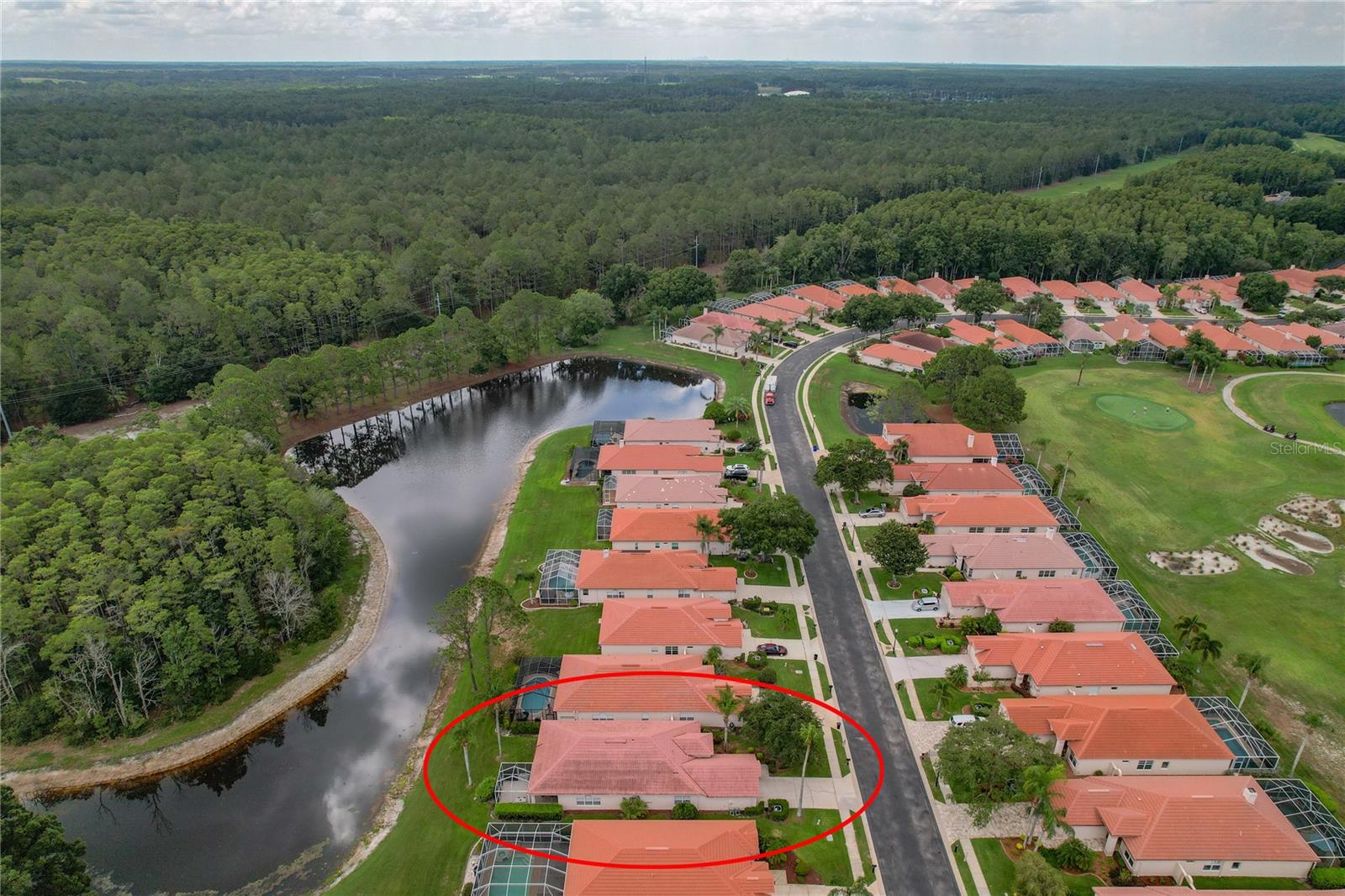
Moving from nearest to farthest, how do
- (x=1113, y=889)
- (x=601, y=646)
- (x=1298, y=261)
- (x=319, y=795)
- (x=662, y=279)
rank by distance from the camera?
(x=1113, y=889) < (x=319, y=795) < (x=601, y=646) < (x=662, y=279) < (x=1298, y=261)

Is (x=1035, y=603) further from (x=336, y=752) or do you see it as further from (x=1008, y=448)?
(x=336, y=752)

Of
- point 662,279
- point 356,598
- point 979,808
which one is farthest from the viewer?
point 662,279

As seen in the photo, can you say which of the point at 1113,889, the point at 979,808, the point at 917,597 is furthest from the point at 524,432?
the point at 1113,889

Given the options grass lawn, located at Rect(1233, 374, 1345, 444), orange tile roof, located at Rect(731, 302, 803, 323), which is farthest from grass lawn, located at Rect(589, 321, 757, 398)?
grass lawn, located at Rect(1233, 374, 1345, 444)

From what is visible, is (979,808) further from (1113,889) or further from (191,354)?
(191,354)

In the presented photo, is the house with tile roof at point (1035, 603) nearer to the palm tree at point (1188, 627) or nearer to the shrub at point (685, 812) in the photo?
the palm tree at point (1188, 627)

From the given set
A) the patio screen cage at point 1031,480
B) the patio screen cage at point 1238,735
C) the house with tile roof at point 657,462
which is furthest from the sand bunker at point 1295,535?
the house with tile roof at point 657,462

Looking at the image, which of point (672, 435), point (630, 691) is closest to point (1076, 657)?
point (630, 691)

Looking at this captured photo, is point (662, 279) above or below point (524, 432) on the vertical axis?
above
